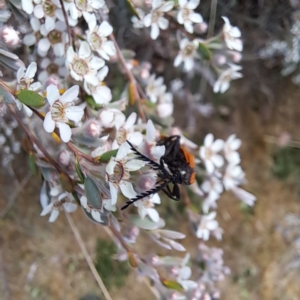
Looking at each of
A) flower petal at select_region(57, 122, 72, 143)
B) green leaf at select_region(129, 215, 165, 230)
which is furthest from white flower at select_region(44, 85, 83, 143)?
green leaf at select_region(129, 215, 165, 230)

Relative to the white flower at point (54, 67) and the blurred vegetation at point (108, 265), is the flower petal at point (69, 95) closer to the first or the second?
the white flower at point (54, 67)

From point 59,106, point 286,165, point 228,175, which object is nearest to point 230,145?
point 228,175

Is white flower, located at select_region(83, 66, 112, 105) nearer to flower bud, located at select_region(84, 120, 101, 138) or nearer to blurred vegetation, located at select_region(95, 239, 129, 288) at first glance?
flower bud, located at select_region(84, 120, 101, 138)

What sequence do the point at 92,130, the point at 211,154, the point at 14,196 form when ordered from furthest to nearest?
the point at 14,196 → the point at 211,154 → the point at 92,130

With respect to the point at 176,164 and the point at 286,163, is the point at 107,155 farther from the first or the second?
the point at 286,163

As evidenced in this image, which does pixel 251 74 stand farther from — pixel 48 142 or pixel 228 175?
pixel 48 142

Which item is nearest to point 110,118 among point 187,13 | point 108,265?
point 187,13

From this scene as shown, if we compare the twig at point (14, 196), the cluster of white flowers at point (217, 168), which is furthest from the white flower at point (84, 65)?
the twig at point (14, 196)
